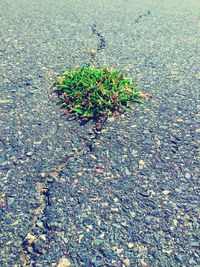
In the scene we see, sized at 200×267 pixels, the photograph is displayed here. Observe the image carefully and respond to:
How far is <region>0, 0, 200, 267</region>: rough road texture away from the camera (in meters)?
1.97

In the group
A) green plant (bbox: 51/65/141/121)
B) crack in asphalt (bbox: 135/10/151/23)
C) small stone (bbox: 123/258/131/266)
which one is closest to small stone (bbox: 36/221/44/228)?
small stone (bbox: 123/258/131/266)

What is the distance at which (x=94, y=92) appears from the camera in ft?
10.7

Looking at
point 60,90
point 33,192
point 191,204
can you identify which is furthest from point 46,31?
point 191,204

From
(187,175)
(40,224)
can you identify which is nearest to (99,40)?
(187,175)

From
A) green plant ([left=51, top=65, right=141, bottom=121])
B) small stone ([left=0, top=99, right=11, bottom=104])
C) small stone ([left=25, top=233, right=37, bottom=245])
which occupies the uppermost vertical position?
green plant ([left=51, top=65, right=141, bottom=121])

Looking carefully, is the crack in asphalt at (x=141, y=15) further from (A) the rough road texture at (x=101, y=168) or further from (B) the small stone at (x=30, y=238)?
(B) the small stone at (x=30, y=238)

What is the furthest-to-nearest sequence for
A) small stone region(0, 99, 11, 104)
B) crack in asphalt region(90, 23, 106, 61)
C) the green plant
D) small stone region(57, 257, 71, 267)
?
1. crack in asphalt region(90, 23, 106, 61)
2. small stone region(0, 99, 11, 104)
3. the green plant
4. small stone region(57, 257, 71, 267)

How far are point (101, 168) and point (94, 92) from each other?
38.2 inches

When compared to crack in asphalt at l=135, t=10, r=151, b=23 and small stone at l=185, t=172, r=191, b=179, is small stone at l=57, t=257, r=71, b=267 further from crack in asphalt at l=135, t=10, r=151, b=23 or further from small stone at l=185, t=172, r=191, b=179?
crack in asphalt at l=135, t=10, r=151, b=23

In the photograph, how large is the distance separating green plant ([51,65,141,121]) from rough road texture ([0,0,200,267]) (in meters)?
0.14

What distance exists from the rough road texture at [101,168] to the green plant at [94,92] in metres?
0.14

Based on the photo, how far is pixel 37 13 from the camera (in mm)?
6086

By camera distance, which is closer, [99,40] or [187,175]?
[187,175]

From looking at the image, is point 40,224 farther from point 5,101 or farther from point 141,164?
point 5,101
